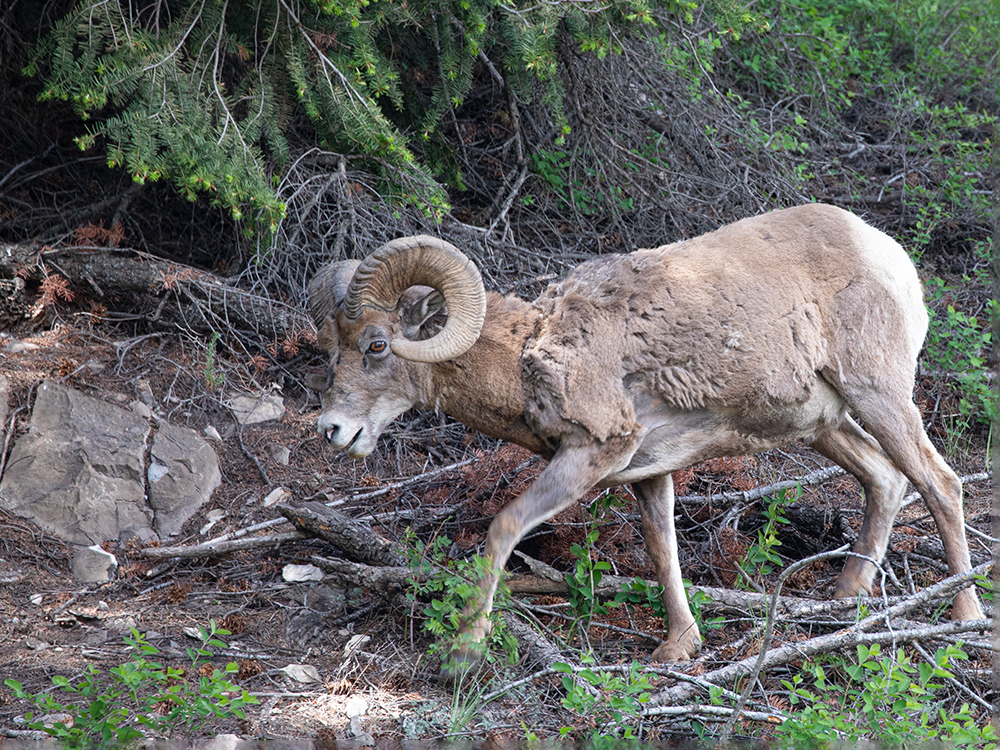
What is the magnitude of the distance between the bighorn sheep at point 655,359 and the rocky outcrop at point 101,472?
6.77 ft

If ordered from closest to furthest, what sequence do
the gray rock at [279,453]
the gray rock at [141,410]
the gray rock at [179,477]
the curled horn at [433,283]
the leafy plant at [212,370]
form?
the curled horn at [433,283] < the gray rock at [179,477] < the gray rock at [141,410] < the gray rock at [279,453] < the leafy plant at [212,370]

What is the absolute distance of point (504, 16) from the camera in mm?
6418

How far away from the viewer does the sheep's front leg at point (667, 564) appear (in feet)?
15.9

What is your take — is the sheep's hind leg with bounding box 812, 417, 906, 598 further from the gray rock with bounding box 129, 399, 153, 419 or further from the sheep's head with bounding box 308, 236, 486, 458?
the gray rock with bounding box 129, 399, 153, 419

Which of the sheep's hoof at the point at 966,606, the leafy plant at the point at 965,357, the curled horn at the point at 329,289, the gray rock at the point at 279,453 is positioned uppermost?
the curled horn at the point at 329,289

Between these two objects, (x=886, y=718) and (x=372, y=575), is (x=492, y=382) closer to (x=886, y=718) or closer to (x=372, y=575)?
(x=372, y=575)

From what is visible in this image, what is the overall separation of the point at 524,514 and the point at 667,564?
3.33 feet

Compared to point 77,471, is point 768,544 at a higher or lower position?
lower

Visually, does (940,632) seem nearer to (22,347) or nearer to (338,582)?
(338,582)

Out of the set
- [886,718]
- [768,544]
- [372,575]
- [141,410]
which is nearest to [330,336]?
[372,575]

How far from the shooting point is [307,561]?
18.8 feet

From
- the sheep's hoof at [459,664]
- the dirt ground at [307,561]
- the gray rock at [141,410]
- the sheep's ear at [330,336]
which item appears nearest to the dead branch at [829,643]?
the dirt ground at [307,561]

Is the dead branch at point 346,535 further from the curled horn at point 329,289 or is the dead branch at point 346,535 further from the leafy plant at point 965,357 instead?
the leafy plant at point 965,357

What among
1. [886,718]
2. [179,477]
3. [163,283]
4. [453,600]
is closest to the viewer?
[886,718]
